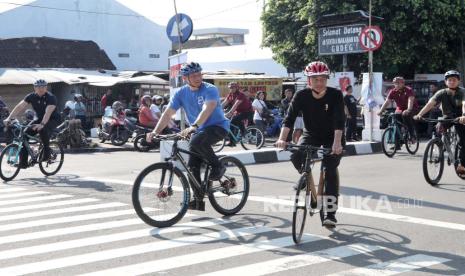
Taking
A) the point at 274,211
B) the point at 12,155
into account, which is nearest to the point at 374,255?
the point at 274,211

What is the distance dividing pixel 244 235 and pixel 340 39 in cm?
1548

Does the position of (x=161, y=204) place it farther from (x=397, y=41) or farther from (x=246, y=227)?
(x=397, y=41)

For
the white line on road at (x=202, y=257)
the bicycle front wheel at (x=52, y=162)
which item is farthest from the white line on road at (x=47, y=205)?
the white line on road at (x=202, y=257)

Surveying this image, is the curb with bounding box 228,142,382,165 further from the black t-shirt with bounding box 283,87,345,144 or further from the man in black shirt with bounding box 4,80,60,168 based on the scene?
the black t-shirt with bounding box 283,87,345,144

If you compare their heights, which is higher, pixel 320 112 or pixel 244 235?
pixel 320 112

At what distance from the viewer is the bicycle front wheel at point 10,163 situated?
11.2 meters

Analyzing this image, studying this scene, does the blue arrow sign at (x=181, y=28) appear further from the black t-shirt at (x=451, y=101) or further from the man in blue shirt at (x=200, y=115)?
the man in blue shirt at (x=200, y=115)

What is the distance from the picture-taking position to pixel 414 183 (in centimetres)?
1028

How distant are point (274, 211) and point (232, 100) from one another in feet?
30.1

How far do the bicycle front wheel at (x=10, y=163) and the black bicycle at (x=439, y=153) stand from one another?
680cm

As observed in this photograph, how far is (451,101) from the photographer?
10.0m

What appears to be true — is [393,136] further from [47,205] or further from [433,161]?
[47,205]

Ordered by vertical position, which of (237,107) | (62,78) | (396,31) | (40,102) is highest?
(396,31)

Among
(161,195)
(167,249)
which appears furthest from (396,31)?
(167,249)
